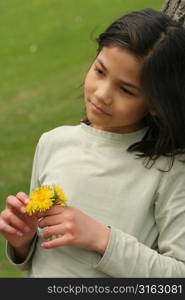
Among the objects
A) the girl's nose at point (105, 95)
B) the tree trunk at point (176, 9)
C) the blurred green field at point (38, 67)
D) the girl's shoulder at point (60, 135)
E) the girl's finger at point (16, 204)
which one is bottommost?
the blurred green field at point (38, 67)

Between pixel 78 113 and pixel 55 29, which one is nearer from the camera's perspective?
pixel 78 113

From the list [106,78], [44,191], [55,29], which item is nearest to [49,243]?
[44,191]

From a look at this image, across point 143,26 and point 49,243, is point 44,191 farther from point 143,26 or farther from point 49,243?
point 143,26

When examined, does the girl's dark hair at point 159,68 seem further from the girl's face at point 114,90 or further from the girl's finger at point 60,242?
the girl's finger at point 60,242

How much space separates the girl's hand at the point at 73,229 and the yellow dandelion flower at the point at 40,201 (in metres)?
0.06

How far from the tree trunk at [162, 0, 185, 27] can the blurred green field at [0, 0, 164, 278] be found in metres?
2.04

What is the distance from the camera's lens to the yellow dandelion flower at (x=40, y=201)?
2156 mm

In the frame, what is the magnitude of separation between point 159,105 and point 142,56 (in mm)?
186

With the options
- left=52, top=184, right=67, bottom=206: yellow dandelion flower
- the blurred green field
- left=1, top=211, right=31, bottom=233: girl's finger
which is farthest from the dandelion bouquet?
the blurred green field

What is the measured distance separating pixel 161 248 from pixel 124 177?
0.28 m

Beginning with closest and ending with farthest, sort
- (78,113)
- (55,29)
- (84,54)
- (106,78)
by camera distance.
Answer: (106,78)
(78,113)
(84,54)
(55,29)

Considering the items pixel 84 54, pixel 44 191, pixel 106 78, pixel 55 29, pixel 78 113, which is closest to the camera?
pixel 44 191

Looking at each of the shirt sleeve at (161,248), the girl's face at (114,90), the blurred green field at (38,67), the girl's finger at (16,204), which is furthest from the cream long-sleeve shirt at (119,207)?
the blurred green field at (38,67)

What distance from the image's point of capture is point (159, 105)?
2334 millimetres
